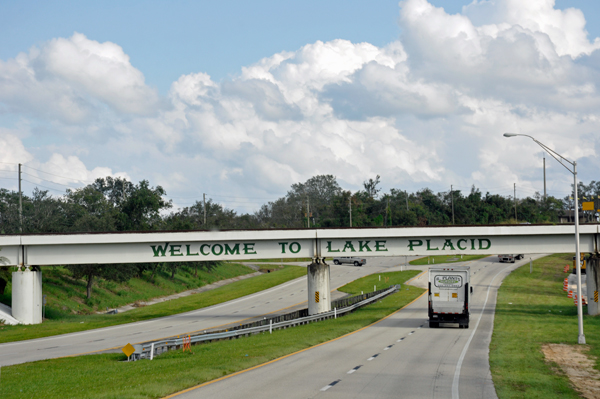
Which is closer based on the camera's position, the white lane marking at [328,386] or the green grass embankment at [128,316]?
the white lane marking at [328,386]

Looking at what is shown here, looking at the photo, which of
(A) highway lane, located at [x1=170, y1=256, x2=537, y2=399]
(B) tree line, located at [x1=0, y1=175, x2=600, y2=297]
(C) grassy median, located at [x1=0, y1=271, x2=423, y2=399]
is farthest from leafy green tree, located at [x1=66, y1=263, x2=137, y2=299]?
(A) highway lane, located at [x1=170, y1=256, x2=537, y2=399]

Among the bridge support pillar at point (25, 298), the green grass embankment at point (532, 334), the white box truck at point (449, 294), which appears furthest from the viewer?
the bridge support pillar at point (25, 298)

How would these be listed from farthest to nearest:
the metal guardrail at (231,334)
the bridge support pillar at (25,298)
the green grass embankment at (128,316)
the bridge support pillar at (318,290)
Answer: the bridge support pillar at (318,290), the bridge support pillar at (25,298), the green grass embankment at (128,316), the metal guardrail at (231,334)

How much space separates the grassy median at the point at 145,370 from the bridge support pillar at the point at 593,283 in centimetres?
2258

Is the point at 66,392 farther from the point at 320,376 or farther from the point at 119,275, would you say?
the point at 119,275

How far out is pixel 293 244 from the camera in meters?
45.0

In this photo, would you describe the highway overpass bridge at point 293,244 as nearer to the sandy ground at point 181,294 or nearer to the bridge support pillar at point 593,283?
the bridge support pillar at point 593,283

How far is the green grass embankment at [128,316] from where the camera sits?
121 feet

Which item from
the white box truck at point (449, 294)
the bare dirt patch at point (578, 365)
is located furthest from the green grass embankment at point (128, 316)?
the bare dirt patch at point (578, 365)

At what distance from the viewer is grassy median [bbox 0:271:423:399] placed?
1509 cm

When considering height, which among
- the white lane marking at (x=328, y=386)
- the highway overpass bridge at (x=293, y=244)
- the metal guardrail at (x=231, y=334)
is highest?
the highway overpass bridge at (x=293, y=244)

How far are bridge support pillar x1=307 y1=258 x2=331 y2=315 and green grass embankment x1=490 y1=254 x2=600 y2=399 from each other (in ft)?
42.2

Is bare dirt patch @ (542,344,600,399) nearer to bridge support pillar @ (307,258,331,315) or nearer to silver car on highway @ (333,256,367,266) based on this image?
bridge support pillar @ (307,258,331,315)

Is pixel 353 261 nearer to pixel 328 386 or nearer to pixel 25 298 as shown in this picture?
pixel 25 298
